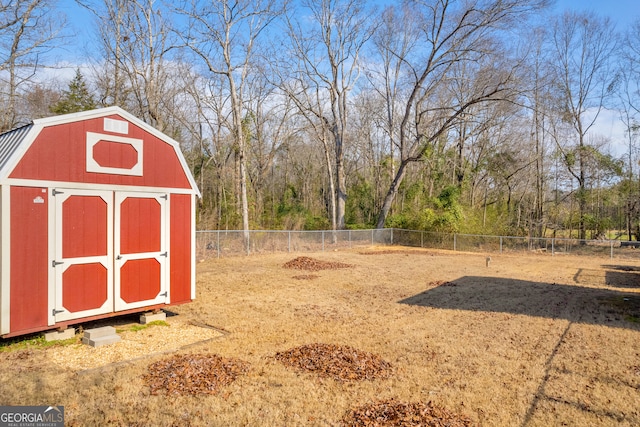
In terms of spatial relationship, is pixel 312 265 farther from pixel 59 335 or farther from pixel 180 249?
pixel 59 335

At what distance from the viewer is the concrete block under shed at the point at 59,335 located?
21.2 feet

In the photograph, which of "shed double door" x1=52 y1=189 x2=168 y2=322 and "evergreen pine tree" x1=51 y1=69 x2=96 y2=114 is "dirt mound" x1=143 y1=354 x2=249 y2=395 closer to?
"shed double door" x1=52 y1=189 x2=168 y2=322

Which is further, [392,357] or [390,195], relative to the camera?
[390,195]

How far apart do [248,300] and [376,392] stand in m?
5.92

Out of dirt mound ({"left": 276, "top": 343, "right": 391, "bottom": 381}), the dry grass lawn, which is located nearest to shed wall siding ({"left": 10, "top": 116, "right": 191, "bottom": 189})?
the dry grass lawn

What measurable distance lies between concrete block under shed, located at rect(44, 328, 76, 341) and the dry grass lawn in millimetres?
263

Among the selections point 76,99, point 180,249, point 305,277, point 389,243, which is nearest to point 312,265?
point 305,277

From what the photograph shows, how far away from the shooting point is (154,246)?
7723mm

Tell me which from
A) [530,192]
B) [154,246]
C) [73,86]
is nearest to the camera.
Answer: [154,246]

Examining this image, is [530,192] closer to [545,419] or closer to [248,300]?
[248,300]

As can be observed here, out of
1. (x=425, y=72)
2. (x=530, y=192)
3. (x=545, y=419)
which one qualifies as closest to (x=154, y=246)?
(x=545, y=419)

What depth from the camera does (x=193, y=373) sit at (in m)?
5.27

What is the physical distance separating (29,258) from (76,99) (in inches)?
923

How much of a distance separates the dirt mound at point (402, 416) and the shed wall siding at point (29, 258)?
501 cm
